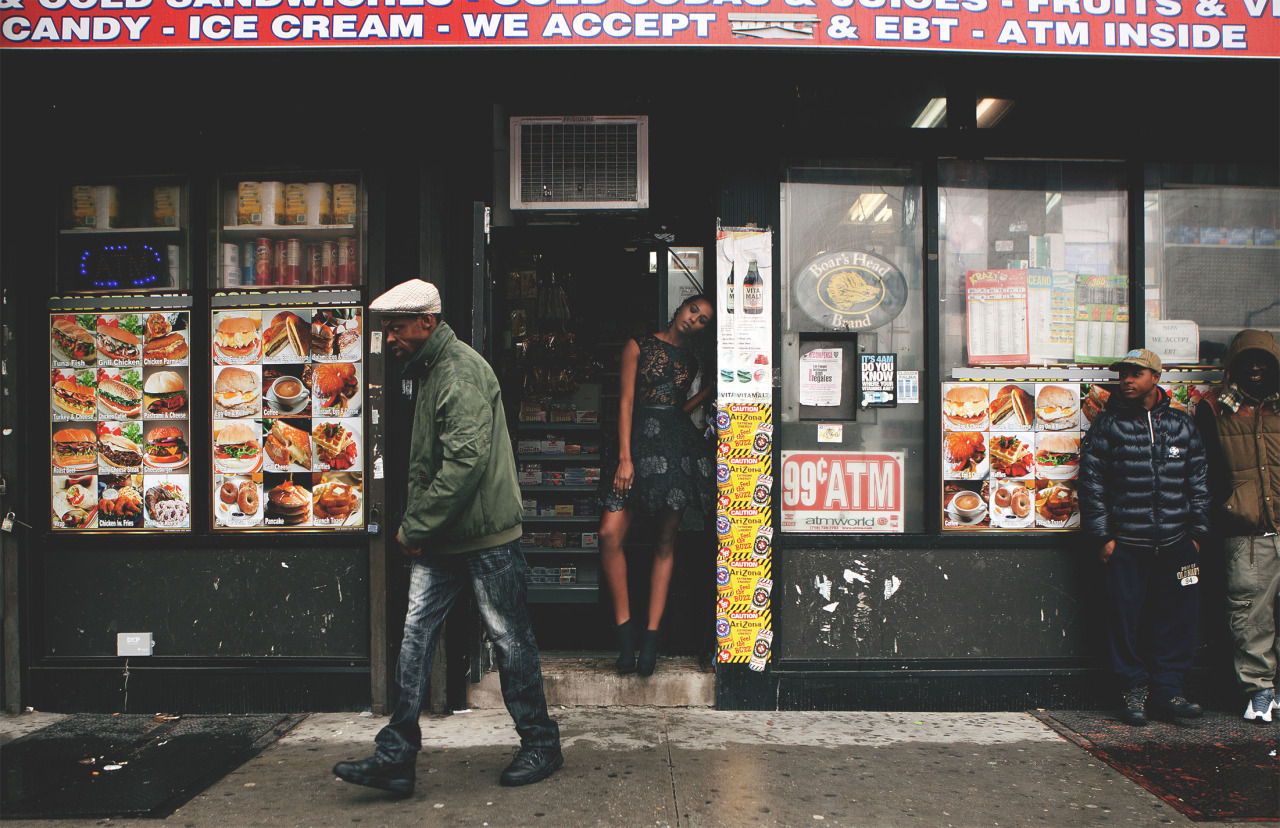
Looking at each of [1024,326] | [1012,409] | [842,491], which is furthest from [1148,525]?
[842,491]

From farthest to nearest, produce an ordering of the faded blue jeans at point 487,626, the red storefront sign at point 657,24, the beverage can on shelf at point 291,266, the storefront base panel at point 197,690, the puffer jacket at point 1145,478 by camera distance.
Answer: the beverage can on shelf at point 291,266, the storefront base panel at point 197,690, the puffer jacket at point 1145,478, the red storefront sign at point 657,24, the faded blue jeans at point 487,626

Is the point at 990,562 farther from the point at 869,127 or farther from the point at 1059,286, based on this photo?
the point at 869,127

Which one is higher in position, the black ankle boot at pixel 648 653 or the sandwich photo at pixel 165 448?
the sandwich photo at pixel 165 448

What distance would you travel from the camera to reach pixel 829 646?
4.70m

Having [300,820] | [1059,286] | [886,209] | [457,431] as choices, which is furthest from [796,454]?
[300,820]

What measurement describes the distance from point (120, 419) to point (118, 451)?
19 cm

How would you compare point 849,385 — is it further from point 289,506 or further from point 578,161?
point 289,506

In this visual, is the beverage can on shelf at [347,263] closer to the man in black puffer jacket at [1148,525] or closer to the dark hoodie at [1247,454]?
the man in black puffer jacket at [1148,525]

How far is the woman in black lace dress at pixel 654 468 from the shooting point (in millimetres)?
4727

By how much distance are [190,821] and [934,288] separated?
4617 millimetres

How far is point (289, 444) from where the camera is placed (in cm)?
475

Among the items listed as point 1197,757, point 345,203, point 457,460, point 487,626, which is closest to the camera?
point 457,460

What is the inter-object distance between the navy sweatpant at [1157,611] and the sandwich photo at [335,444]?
173 inches

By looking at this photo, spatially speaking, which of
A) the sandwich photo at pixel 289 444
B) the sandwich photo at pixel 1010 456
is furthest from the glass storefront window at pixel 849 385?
the sandwich photo at pixel 289 444
